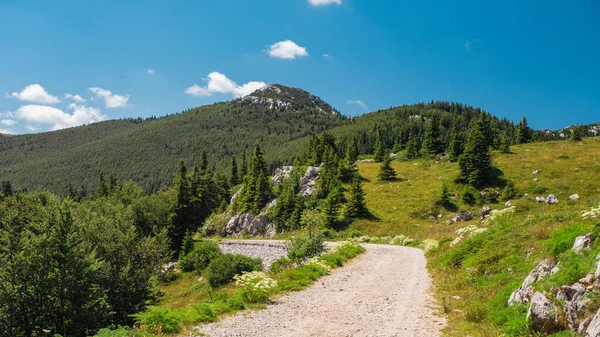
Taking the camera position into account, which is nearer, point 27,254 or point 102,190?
point 27,254

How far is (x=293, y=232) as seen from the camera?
54281mm

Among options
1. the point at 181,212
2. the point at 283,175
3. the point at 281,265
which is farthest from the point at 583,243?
the point at 283,175

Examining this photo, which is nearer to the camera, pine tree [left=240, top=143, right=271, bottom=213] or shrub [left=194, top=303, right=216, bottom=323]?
shrub [left=194, top=303, right=216, bottom=323]

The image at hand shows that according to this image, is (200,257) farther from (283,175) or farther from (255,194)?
(283,175)

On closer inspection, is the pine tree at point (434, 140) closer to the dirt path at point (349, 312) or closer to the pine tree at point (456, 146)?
the pine tree at point (456, 146)

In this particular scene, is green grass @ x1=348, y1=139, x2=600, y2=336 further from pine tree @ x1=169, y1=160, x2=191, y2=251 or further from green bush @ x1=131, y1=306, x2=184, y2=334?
pine tree @ x1=169, y1=160, x2=191, y2=251

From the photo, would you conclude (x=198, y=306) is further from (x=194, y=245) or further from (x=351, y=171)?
(x=351, y=171)

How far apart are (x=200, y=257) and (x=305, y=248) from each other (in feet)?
91.5

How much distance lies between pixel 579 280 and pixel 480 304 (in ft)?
12.1

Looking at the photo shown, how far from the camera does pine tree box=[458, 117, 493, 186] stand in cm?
5322

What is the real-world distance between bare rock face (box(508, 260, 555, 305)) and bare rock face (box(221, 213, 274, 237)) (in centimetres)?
5479

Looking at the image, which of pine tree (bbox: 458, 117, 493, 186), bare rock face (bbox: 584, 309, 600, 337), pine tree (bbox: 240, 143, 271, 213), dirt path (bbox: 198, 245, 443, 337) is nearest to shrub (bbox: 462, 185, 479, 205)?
pine tree (bbox: 458, 117, 493, 186)

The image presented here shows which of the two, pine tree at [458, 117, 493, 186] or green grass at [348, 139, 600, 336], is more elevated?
pine tree at [458, 117, 493, 186]

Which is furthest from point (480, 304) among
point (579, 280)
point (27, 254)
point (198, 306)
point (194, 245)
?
point (194, 245)
